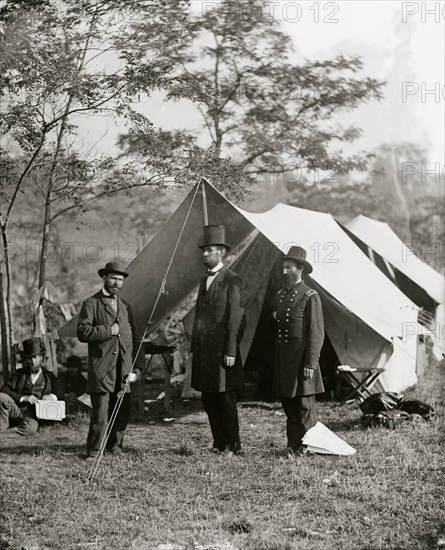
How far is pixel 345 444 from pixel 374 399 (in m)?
1.32

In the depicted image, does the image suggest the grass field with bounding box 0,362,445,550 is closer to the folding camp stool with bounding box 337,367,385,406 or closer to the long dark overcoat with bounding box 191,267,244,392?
the long dark overcoat with bounding box 191,267,244,392

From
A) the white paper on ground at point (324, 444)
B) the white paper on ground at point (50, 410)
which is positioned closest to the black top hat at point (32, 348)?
the white paper on ground at point (50, 410)

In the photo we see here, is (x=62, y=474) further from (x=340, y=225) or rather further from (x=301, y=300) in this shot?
(x=340, y=225)

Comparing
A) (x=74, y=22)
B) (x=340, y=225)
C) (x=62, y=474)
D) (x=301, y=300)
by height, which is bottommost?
(x=62, y=474)

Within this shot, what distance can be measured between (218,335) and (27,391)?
244cm

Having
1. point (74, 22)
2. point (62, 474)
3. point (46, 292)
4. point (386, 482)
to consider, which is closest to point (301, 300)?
point (386, 482)

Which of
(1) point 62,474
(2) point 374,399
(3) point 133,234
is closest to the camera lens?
(1) point 62,474

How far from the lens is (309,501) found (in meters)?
4.66

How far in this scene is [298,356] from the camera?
6203mm

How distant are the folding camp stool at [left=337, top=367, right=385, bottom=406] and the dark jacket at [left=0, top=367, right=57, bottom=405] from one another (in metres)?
3.18

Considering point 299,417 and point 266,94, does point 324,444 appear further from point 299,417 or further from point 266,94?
point 266,94

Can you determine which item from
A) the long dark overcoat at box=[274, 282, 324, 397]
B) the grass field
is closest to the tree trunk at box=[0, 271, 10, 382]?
the grass field

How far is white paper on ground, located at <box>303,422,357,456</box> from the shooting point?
5883 millimetres

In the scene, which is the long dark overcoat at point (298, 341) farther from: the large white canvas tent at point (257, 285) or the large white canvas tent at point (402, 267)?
the large white canvas tent at point (402, 267)
